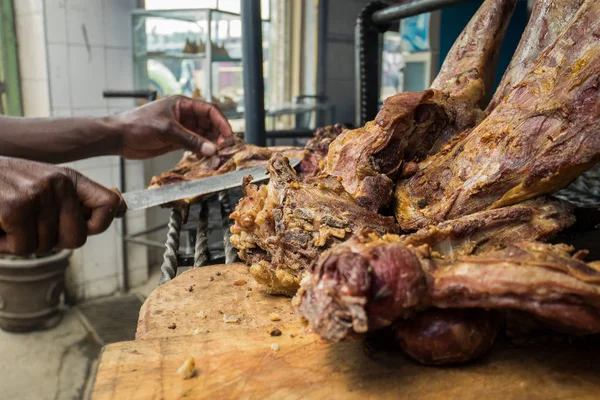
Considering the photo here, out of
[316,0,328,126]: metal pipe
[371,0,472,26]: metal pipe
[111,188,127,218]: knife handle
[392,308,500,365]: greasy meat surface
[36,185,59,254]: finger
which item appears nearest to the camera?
[392,308,500,365]: greasy meat surface

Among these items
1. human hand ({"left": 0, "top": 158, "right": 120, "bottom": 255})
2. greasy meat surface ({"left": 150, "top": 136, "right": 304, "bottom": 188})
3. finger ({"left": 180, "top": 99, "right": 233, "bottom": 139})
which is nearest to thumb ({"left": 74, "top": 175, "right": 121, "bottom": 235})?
human hand ({"left": 0, "top": 158, "right": 120, "bottom": 255})

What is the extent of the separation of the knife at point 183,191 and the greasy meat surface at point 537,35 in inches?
35.6

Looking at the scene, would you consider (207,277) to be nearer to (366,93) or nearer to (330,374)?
(330,374)

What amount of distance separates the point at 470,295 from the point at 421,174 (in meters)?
0.72

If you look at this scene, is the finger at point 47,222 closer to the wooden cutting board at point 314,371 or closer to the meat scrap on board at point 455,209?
the meat scrap on board at point 455,209

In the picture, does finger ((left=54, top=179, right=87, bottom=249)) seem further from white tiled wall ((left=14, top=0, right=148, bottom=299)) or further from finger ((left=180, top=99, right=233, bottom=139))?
white tiled wall ((left=14, top=0, right=148, bottom=299))

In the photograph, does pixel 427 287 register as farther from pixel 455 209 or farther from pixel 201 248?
pixel 201 248

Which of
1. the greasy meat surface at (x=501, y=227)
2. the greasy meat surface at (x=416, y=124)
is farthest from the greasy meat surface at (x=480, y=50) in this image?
the greasy meat surface at (x=501, y=227)

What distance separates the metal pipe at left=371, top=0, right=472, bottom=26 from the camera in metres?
2.22

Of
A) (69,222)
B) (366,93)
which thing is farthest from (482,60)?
(69,222)

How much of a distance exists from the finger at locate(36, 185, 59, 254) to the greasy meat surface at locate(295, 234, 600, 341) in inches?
43.3

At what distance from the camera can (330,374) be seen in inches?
41.4

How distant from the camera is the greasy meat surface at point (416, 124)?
5.20 feet

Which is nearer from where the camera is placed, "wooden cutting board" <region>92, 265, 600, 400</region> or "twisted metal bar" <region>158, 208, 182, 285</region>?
"wooden cutting board" <region>92, 265, 600, 400</region>
